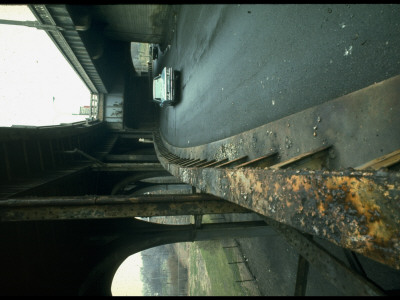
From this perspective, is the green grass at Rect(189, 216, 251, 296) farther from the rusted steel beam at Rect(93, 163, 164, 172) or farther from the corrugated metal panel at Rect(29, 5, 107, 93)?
the corrugated metal panel at Rect(29, 5, 107, 93)

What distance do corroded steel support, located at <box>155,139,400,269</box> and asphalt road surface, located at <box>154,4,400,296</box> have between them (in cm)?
136

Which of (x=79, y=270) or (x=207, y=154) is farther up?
(x=207, y=154)

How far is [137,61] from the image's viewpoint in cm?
2203

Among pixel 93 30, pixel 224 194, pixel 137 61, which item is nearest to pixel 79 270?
pixel 224 194

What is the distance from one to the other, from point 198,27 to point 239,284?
7849mm

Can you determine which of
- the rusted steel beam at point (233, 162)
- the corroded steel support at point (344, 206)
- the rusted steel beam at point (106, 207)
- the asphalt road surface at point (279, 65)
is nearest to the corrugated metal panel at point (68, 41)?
the asphalt road surface at point (279, 65)

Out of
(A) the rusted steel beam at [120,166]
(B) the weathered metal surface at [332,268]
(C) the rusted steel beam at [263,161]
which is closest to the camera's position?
(C) the rusted steel beam at [263,161]

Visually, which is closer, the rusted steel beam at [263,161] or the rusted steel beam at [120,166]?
the rusted steel beam at [263,161]

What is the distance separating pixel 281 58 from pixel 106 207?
2811 millimetres

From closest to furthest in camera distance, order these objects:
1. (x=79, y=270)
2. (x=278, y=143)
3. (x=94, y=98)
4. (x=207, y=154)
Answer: (x=278, y=143), (x=207, y=154), (x=79, y=270), (x=94, y=98)

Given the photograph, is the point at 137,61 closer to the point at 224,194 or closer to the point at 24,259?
the point at 24,259

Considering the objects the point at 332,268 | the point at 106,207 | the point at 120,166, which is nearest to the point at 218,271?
Result: the point at 120,166

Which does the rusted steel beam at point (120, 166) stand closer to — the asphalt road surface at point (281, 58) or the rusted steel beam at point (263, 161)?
the asphalt road surface at point (281, 58)

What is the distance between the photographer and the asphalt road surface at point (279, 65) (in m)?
1.97
